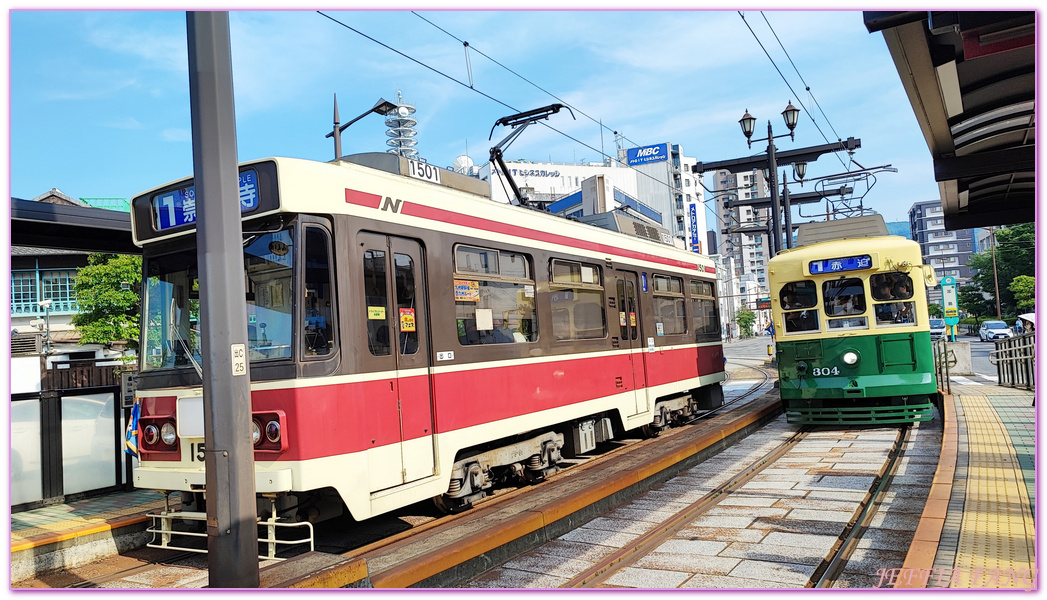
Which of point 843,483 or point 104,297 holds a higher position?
point 104,297

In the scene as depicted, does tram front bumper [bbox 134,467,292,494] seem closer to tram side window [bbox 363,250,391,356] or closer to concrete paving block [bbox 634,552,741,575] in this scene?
tram side window [bbox 363,250,391,356]

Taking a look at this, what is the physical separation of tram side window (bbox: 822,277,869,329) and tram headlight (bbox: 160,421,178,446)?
944 centimetres

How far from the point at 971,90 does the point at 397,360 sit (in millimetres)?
5677

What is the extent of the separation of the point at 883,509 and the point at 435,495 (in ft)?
13.2

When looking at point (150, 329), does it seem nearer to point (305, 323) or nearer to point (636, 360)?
point (305, 323)

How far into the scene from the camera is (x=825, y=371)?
11.7 metres

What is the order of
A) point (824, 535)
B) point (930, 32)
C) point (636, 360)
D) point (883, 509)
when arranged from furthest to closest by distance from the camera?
point (636, 360)
point (883, 509)
point (824, 535)
point (930, 32)

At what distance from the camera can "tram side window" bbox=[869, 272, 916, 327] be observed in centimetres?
1134

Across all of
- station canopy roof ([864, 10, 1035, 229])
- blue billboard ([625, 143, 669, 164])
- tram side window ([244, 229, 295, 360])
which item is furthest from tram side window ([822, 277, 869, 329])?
blue billboard ([625, 143, 669, 164])

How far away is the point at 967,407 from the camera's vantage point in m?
13.0

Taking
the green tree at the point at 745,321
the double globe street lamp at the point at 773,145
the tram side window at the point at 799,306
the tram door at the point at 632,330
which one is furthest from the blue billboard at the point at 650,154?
the tram door at the point at 632,330

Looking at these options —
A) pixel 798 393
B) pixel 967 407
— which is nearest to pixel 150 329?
pixel 798 393

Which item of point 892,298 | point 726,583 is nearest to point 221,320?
point 726,583

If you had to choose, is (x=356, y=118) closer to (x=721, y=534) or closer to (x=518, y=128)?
(x=518, y=128)
